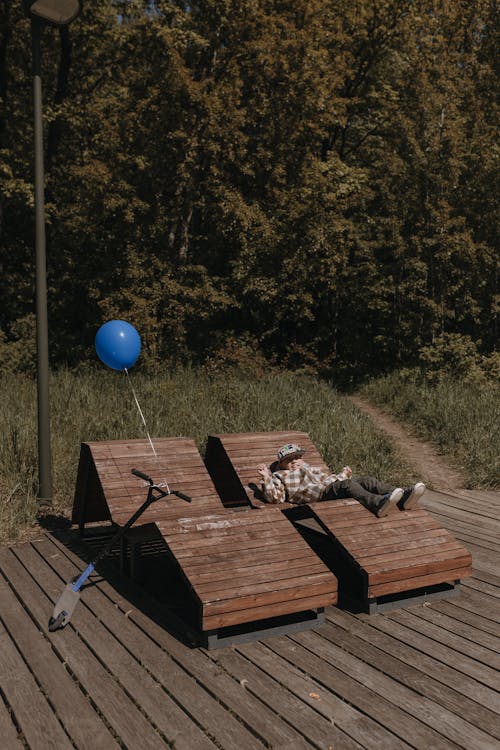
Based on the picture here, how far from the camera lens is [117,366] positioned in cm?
719

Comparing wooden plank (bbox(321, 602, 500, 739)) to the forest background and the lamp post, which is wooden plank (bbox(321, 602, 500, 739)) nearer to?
the lamp post

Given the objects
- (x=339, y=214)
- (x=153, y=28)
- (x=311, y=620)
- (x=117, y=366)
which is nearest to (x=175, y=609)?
(x=311, y=620)

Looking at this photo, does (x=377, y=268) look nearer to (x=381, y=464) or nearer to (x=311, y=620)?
(x=381, y=464)

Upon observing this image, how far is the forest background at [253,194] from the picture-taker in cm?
1622

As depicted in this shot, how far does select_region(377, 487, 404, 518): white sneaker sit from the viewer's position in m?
5.33

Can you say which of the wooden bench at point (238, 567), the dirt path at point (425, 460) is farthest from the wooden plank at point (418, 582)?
the dirt path at point (425, 460)

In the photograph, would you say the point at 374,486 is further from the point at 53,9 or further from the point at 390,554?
the point at 53,9

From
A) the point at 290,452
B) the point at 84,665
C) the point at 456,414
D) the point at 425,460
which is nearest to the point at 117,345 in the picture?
the point at 290,452

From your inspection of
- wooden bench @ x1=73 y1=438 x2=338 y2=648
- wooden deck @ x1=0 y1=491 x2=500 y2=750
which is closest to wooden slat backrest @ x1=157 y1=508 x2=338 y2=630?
wooden bench @ x1=73 y1=438 x2=338 y2=648

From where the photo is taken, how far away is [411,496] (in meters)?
5.48

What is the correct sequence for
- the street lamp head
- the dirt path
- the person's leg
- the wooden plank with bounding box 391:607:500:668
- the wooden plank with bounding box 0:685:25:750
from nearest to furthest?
1. the wooden plank with bounding box 0:685:25:750
2. the wooden plank with bounding box 391:607:500:668
3. the person's leg
4. the street lamp head
5. the dirt path

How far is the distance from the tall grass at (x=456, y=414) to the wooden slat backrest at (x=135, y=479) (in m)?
4.32

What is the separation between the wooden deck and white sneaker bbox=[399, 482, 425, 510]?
0.77 metres

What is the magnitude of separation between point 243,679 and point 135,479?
247cm
